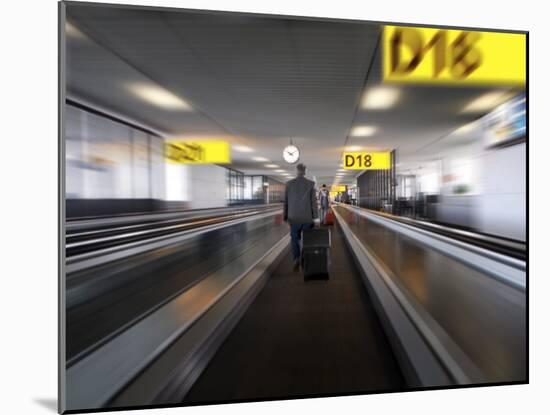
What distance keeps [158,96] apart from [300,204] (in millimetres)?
3008

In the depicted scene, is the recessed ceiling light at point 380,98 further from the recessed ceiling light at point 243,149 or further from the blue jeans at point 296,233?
the blue jeans at point 296,233

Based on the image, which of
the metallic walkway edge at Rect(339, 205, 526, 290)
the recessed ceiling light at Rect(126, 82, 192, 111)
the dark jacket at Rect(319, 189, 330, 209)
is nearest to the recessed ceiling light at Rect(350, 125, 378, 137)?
the dark jacket at Rect(319, 189, 330, 209)

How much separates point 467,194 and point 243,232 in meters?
7.66

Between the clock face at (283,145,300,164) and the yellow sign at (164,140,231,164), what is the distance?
47.3 inches

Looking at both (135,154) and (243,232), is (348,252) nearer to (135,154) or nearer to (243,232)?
(243,232)

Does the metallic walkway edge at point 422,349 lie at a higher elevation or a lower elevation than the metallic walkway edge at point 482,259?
lower

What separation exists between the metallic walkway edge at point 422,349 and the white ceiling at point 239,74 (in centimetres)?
275

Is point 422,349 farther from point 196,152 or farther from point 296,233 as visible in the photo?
point 196,152

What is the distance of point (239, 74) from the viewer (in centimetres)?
525

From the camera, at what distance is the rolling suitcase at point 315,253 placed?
5.76m

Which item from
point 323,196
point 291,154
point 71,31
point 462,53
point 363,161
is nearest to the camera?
point 71,31

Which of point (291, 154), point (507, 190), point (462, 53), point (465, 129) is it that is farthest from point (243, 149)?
point (465, 129)

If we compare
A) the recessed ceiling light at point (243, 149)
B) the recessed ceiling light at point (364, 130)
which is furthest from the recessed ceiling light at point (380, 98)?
the recessed ceiling light at point (243, 149)

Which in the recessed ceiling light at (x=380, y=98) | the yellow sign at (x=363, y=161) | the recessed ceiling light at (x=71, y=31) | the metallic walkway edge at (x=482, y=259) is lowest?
the metallic walkway edge at (x=482, y=259)
